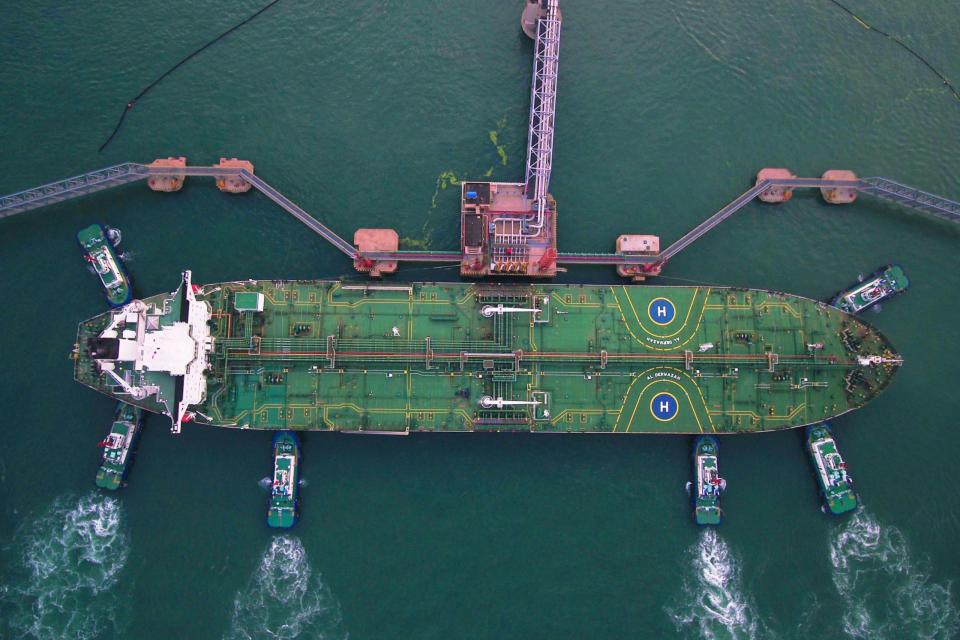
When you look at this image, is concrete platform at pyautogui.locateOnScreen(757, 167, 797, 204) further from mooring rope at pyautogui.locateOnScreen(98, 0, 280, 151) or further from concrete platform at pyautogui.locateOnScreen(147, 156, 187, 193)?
concrete platform at pyautogui.locateOnScreen(147, 156, 187, 193)

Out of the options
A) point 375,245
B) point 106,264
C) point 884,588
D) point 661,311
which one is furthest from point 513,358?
point 884,588

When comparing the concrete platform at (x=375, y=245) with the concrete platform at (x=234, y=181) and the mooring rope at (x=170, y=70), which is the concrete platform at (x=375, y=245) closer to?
the concrete platform at (x=234, y=181)

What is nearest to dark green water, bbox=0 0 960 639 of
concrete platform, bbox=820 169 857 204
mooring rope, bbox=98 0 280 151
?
mooring rope, bbox=98 0 280 151

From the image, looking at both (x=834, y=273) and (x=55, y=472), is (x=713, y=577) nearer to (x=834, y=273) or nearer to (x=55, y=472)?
(x=834, y=273)

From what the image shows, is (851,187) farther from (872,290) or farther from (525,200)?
(525,200)

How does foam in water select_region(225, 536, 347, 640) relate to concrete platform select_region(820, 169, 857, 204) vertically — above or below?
below

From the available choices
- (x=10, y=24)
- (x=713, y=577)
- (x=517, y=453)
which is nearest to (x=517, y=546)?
(x=517, y=453)

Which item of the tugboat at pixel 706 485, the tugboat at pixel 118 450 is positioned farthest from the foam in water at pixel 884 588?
the tugboat at pixel 118 450
